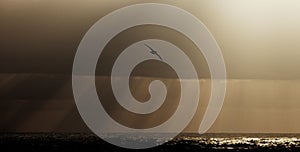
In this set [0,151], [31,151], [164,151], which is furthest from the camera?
[164,151]

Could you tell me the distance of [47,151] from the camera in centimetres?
17012

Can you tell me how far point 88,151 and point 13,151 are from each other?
2550 cm

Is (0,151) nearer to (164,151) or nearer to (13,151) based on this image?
(13,151)

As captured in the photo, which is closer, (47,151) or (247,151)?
(47,151)

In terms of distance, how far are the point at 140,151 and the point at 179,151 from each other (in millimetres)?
17271

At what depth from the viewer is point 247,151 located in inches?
7539

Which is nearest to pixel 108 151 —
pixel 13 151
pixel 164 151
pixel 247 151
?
pixel 164 151

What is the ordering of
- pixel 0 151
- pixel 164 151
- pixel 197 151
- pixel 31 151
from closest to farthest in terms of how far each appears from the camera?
1. pixel 0 151
2. pixel 31 151
3. pixel 164 151
4. pixel 197 151

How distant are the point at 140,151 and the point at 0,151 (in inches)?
2196

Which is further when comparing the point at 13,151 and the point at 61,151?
the point at 61,151

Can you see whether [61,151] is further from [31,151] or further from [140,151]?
[140,151]

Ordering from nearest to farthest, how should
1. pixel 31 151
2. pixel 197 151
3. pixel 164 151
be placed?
pixel 31 151 → pixel 164 151 → pixel 197 151

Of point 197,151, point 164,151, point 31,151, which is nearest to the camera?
point 31,151

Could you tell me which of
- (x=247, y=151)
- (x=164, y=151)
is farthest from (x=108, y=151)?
(x=247, y=151)
